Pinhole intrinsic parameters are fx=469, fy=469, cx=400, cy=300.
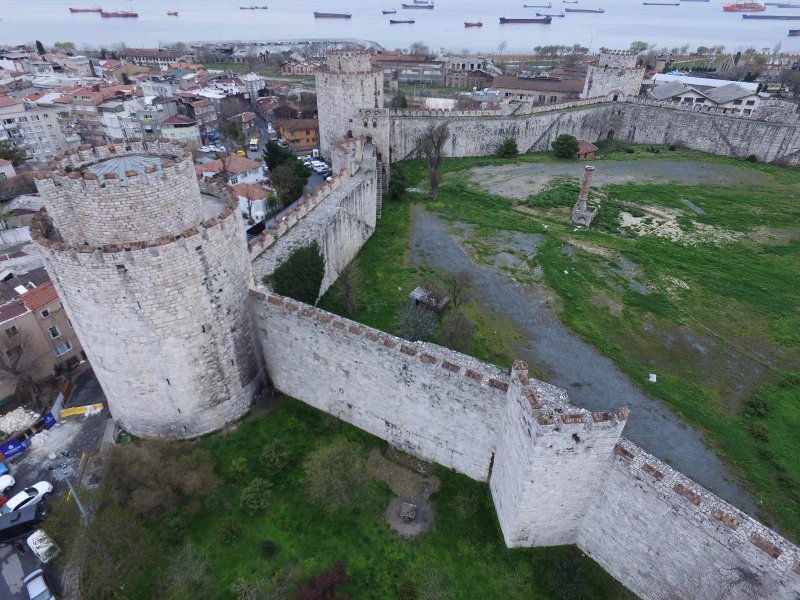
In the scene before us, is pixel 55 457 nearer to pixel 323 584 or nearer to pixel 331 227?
pixel 323 584

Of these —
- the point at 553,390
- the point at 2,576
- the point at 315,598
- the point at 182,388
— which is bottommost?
the point at 2,576

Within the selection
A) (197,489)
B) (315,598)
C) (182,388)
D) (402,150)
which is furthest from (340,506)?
(402,150)

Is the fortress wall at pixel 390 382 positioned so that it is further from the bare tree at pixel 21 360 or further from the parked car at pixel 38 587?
the bare tree at pixel 21 360

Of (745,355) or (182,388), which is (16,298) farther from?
(745,355)

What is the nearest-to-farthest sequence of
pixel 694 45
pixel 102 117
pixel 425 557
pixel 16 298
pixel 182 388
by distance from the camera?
pixel 425 557 → pixel 182 388 → pixel 16 298 → pixel 102 117 → pixel 694 45

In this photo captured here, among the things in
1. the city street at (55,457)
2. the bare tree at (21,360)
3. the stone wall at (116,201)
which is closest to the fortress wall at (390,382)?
the stone wall at (116,201)

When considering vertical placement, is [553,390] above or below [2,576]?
above

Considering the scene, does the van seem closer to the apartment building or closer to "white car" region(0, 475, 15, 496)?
"white car" region(0, 475, 15, 496)
